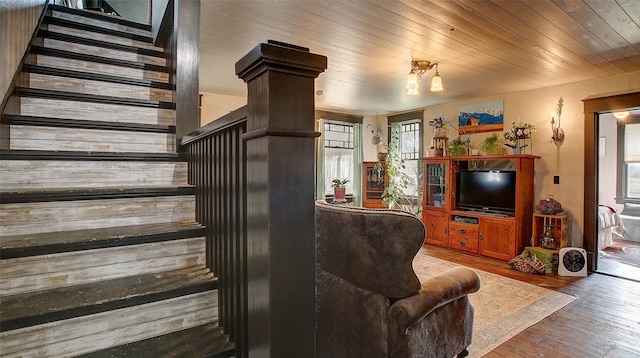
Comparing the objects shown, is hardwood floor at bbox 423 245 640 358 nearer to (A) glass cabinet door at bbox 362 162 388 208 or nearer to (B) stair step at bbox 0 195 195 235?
(B) stair step at bbox 0 195 195 235

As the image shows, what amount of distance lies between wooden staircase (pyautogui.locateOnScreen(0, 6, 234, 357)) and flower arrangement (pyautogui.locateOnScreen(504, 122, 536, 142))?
4688 mm

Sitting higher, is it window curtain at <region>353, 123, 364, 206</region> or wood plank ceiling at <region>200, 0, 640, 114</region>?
wood plank ceiling at <region>200, 0, 640, 114</region>

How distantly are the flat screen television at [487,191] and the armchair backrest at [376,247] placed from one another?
3.84 meters

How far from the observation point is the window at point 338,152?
6.43 m

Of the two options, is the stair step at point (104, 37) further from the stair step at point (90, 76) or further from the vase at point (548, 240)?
the vase at point (548, 240)

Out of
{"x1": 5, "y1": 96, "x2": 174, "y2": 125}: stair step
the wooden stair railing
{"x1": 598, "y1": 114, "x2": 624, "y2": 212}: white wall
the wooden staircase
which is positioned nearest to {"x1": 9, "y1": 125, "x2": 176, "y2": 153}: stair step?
the wooden staircase

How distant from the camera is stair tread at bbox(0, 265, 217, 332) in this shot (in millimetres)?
1033

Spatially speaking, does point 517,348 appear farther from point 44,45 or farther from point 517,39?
point 44,45

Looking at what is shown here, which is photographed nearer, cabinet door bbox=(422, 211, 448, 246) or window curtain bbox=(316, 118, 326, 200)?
cabinet door bbox=(422, 211, 448, 246)

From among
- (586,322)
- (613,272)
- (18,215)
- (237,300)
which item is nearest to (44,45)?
(18,215)

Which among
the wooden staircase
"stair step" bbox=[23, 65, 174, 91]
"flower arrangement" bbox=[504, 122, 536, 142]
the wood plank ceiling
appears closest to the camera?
the wooden staircase

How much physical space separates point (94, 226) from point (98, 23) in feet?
6.91

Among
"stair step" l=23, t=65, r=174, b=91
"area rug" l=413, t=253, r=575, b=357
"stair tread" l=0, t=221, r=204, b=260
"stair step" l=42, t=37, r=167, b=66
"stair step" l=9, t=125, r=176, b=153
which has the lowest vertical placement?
"area rug" l=413, t=253, r=575, b=357

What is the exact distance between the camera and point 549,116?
4.65m
